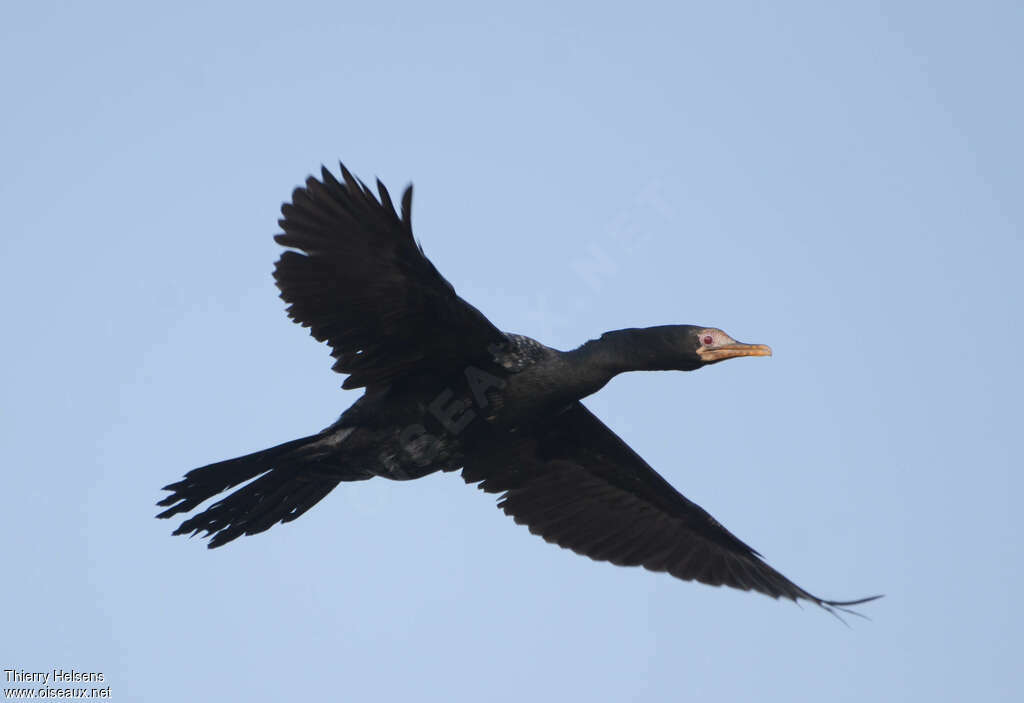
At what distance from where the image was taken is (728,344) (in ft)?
26.4

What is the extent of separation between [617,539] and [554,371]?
2041 millimetres

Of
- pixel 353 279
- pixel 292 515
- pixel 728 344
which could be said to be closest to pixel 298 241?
pixel 353 279

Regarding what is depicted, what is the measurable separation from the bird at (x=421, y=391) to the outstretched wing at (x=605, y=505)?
0.04 feet

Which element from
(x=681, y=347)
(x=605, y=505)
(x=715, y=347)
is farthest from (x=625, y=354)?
(x=605, y=505)

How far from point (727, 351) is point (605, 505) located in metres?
2.01

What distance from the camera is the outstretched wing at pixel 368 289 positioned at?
7.14m

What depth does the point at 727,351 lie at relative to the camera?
8000 millimetres

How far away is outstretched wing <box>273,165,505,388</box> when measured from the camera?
281 inches

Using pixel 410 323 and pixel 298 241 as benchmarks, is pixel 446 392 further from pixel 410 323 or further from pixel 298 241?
pixel 298 241

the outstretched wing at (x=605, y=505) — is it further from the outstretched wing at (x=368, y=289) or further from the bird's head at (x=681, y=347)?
the outstretched wing at (x=368, y=289)

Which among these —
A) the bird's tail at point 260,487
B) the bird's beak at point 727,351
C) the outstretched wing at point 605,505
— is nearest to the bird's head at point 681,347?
the bird's beak at point 727,351

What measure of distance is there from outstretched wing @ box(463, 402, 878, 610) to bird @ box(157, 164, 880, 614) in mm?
14

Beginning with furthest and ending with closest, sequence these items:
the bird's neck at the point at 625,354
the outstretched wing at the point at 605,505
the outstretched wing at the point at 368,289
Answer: the outstretched wing at the point at 605,505
the bird's neck at the point at 625,354
the outstretched wing at the point at 368,289

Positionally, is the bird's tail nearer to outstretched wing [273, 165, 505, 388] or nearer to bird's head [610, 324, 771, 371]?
outstretched wing [273, 165, 505, 388]
